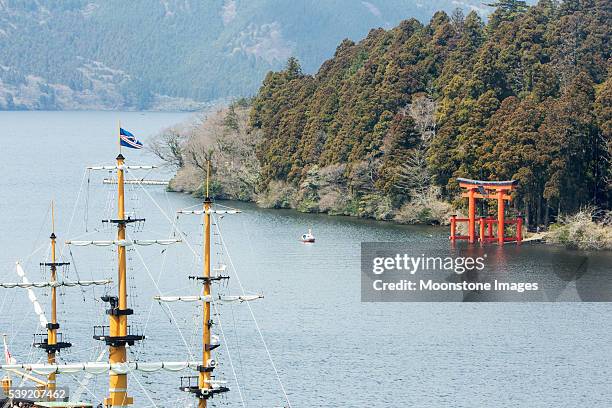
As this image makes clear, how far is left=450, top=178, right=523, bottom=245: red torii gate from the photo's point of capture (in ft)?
330

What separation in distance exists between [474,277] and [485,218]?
15.2 m

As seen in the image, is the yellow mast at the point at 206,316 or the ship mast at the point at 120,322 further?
the yellow mast at the point at 206,316

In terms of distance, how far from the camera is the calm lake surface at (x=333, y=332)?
62.3m

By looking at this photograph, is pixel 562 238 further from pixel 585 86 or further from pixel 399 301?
pixel 399 301

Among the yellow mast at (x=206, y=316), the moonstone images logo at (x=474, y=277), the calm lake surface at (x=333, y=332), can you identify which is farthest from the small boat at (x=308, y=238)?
the yellow mast at (x=206, y=316)

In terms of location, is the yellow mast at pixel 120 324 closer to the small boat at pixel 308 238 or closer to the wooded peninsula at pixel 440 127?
the small boat at pixel 308 238

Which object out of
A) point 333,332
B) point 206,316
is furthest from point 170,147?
point 206,316

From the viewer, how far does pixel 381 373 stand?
214 feet

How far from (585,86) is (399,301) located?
3159 centimetres

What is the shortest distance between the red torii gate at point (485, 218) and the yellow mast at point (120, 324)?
164ft

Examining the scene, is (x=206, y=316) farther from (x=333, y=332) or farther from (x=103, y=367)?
(x=333, y=332)

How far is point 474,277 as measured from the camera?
8731 centimetres

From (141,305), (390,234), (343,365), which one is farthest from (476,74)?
(343,365)

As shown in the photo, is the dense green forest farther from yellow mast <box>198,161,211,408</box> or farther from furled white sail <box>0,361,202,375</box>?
yellow mast <box>198,161,211,408</box>
